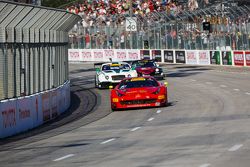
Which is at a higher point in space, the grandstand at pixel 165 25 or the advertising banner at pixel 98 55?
the grandstand at pixel 165 25

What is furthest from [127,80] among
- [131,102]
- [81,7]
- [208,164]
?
[81,7]

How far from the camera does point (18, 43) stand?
900 inches

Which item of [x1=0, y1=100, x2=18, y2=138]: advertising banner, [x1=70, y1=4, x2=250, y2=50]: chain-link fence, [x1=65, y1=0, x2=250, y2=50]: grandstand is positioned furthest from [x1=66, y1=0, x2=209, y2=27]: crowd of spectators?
[x1=0, y1=100, x2=18, y2=138]: advertising banner

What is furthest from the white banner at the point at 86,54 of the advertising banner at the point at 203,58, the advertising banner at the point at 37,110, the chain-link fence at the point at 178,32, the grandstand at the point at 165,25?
the advertising banner at the point at 37,110

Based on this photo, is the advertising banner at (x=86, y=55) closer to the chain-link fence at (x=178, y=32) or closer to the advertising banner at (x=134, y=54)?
the chain-link fence at (x=178, y=32)

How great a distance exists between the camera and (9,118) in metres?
21.0

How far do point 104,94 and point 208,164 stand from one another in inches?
962

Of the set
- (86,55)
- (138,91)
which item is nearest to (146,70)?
(138,91)

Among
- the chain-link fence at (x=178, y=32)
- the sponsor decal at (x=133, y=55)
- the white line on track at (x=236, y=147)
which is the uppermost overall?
the chain-link fence at (x=178, y=32)

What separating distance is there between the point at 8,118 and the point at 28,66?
10.5 feet

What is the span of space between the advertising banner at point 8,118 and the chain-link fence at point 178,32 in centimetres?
3676

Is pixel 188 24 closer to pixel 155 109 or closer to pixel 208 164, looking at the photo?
pixel 155 109

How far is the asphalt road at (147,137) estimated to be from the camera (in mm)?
14019

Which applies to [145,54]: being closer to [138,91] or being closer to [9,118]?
[138,91]
